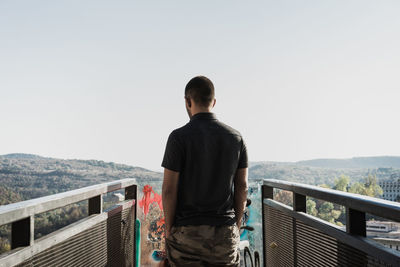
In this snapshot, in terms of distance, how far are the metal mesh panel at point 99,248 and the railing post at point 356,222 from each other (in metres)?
1.37

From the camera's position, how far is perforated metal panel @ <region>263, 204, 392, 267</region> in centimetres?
151

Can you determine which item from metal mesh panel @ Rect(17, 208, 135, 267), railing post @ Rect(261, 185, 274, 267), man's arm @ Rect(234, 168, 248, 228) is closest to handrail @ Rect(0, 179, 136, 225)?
metal mesh panel @ Rect(17, 208, 135, 267)

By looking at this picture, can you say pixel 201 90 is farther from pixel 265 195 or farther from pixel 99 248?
pixel 265 195

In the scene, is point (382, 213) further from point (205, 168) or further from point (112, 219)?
point (112, 219)

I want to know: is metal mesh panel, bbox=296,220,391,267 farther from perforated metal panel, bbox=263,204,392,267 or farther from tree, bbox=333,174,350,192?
tree, bbox=333,174,350,192

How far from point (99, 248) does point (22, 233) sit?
933 millimetres

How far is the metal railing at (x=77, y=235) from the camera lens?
4.18 ft

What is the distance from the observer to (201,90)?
6.13ft

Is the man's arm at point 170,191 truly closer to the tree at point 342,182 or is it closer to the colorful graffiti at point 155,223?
the colorful graffiti at point 155,223

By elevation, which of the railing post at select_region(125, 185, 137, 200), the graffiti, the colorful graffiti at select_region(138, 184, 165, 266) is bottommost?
the colorful graffiti at select_region(138, 184, 165, 266)

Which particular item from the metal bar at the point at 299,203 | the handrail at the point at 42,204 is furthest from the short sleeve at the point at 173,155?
the metal bar at the point at 299,203

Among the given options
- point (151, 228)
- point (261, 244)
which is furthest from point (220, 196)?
point (151, 228)

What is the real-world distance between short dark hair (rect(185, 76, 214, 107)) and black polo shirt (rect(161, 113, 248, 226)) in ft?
0.44

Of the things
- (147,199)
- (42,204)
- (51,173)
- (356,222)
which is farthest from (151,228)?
(51,173)
